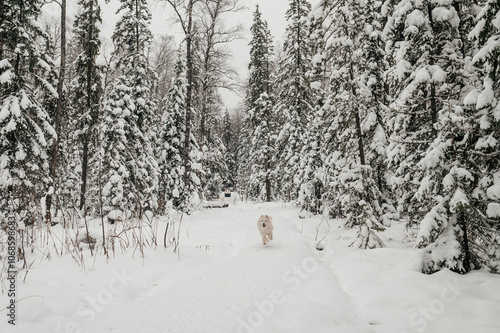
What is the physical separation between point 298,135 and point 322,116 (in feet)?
26.8

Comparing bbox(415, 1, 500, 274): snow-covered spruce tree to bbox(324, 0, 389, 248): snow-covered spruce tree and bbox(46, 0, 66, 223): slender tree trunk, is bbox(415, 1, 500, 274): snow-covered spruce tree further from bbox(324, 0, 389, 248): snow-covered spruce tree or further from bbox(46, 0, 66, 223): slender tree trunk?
bbox(46, 0, 66, 223): slender tree trunk

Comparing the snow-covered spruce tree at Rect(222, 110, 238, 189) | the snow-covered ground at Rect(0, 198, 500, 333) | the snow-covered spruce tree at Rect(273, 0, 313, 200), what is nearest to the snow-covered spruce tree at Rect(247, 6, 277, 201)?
the snow-covered spruce tree at Rect(273, 0, 313, 200)

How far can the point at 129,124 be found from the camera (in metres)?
14.7

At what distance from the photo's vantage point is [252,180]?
26.0m

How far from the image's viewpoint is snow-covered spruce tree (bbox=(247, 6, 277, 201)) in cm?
2358

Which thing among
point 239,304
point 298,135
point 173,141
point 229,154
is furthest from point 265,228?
point 229,154

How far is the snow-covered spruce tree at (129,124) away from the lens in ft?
44.2

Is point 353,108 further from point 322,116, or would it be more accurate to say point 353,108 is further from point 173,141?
point 173,141

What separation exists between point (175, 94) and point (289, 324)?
16403mm

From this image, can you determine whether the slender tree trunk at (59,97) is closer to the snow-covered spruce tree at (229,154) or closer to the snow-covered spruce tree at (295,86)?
the snow-covered spruce tree at (295,86)

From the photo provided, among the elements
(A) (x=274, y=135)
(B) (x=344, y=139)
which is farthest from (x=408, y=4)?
(A) (x=274, y=135)

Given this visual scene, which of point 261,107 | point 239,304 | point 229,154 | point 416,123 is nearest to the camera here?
point 239,304

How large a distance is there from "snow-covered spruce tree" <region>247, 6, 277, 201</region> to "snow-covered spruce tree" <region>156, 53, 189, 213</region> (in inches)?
315

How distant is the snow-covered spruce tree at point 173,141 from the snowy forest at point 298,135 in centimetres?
10
